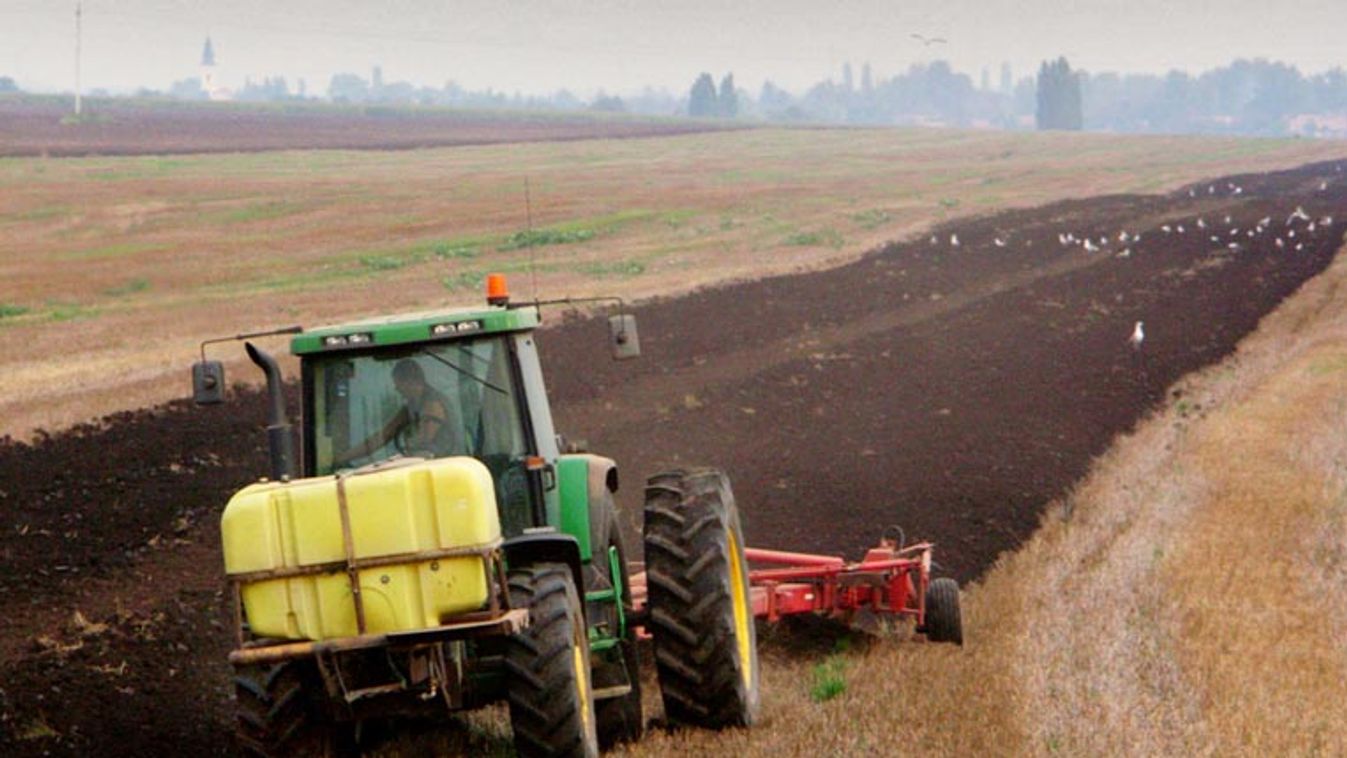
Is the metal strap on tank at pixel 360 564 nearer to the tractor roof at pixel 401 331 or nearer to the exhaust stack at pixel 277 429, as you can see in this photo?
the exhaust stack at pixel 277 429

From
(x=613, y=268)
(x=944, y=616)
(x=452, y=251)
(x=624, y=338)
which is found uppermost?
(x=624, y=338)

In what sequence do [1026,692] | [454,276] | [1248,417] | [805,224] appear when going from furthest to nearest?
[805,224]
[454,276]
[1248,417]
[1026,692]

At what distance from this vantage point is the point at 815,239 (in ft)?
173

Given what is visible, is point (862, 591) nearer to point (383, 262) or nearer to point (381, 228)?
point (383, 262)

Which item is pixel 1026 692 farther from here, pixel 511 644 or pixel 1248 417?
pixel 1248 417

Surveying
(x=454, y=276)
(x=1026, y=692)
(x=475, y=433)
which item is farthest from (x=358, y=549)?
(x=454, y=276)

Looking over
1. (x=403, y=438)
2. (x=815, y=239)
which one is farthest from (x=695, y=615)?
(x=815, y=239)

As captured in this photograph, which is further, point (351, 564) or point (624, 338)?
point (624, 338)

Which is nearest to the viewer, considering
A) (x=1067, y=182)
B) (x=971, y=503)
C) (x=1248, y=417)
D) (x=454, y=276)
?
(x=971, y=503)

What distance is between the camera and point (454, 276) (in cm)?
4278

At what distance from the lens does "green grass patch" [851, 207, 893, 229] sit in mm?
59138

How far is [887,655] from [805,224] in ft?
157

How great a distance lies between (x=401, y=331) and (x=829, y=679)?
370cm

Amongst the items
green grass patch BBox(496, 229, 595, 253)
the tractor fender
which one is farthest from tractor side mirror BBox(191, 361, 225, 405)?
green grass patch BBox(496, 229, 595, 253)
